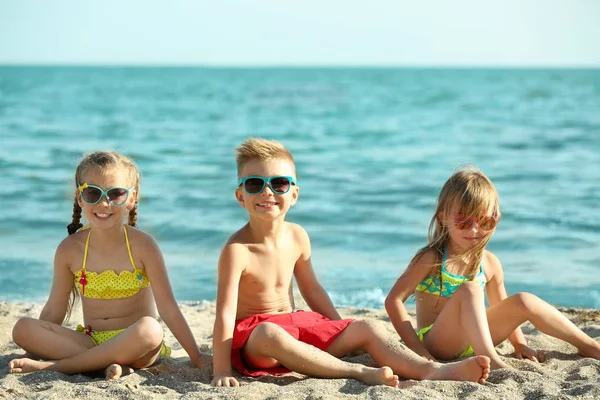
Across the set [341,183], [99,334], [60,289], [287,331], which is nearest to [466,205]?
[287,331]

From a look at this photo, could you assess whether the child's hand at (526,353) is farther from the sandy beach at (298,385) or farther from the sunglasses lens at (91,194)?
the sunglasses lens at (91,194)

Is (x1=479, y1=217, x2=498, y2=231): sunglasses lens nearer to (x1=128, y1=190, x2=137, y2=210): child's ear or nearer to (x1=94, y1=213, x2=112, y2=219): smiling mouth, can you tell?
(x1=128, y1=190, x2=137, y2=210): child's ear

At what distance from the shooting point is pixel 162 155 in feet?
52.1

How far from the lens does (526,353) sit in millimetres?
4277

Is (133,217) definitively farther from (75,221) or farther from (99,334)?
(99,334)

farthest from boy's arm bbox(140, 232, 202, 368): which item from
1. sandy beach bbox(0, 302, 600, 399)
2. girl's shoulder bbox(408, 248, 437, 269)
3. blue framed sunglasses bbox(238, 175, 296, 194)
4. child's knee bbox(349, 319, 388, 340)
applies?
girl's shoulder bbox(408, 248, 437, 269)

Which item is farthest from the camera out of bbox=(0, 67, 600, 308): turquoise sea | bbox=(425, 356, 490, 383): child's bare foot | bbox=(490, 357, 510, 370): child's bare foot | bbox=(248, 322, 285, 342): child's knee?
bbox=(0, 67, 600, 308): turquoise sea

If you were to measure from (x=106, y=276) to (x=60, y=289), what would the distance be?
27 cm

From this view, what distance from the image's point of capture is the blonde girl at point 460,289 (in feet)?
13.4

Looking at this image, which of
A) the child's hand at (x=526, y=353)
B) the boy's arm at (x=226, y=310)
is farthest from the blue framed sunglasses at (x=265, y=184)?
the child's hand at (x=526, y=353)

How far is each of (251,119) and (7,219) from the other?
16.6 metres

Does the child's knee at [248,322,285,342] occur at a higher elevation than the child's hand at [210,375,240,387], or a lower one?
higher

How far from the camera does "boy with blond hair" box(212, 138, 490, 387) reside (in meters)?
3.73

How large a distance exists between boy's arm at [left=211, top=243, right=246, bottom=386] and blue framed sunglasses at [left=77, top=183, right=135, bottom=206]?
61 cm
